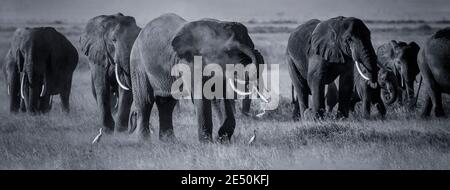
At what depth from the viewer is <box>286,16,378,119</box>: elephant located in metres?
10.4

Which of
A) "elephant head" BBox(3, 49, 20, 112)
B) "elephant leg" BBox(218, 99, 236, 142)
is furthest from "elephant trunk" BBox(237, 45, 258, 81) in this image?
"elephant head" BBox(3, 49, 20, 112)

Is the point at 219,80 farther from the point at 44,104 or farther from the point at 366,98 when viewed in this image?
the point at 44,104

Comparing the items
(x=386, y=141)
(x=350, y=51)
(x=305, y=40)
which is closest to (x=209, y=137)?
(x=386, y=141)

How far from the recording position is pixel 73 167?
827cm

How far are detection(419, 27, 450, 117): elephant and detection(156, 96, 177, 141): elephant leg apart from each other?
11.7ft

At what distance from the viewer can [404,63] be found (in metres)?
12.7

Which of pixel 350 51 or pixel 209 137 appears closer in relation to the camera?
pixel 209 137

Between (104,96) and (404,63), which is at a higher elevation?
(104,96)

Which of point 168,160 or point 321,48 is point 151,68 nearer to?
point 168,160

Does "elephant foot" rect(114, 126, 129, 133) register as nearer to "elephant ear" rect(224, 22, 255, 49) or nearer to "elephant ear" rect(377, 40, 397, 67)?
"elephant ear" rect(224, 22, 255, 49)

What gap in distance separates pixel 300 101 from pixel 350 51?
131 cm

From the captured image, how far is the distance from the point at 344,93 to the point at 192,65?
293 cm

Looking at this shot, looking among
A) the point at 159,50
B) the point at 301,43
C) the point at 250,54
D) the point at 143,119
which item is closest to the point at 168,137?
the point at 143,119
